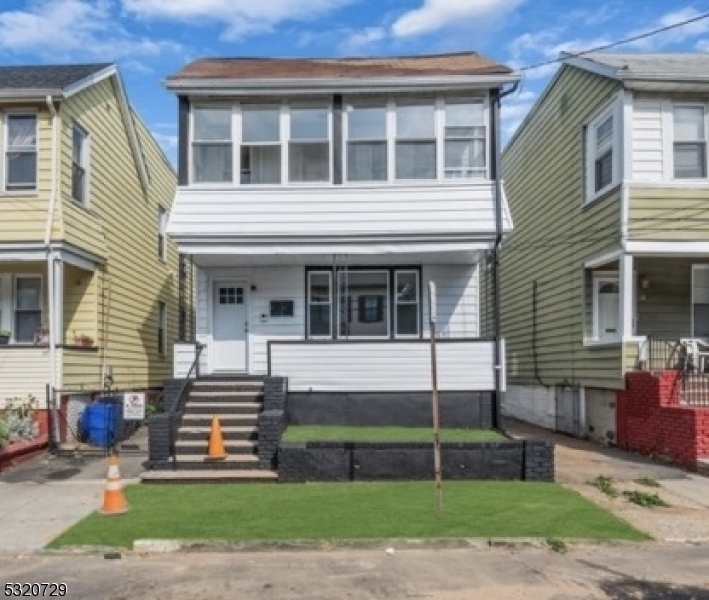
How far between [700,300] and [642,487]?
22.8 ft

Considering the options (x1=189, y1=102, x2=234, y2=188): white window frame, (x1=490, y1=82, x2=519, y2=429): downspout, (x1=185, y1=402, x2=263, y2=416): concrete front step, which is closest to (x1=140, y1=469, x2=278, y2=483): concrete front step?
(x1=185, y1=402, x2=263, y2=416): concrete front step

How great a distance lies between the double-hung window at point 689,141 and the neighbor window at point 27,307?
13.3 metres

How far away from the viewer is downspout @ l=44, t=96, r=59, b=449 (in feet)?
47.7

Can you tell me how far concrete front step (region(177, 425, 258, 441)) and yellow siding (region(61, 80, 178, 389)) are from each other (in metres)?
3.94

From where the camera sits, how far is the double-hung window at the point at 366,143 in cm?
1525

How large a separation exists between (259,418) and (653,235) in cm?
845

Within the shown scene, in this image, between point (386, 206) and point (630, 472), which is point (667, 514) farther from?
point (386, 206)

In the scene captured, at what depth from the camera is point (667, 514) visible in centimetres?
943

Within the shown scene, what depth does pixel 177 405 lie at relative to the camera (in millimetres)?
12922

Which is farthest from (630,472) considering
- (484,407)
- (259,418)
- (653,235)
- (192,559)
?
(192,559)

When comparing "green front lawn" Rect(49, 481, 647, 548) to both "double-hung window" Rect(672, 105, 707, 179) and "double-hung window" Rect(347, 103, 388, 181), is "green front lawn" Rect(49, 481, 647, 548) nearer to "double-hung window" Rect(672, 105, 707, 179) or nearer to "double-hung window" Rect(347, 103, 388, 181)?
"double-hung window" Rect(347, 103, 388, 181)

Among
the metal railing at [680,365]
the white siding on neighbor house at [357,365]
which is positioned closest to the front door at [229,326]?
the white siding on neighbor house at [357,365]

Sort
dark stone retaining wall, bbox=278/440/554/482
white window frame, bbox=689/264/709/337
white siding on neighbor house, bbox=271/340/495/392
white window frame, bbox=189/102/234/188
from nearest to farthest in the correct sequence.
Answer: dark stone retaining wall, bbox=278/440/554/482, white siding on neighbor house, bbox=271/340/495/392, white window frame, bbox=189/102/234/188, white window frame, bbox=689/264/709/337

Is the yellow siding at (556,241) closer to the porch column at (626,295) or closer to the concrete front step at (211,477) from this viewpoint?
the porch column at (626,295)
